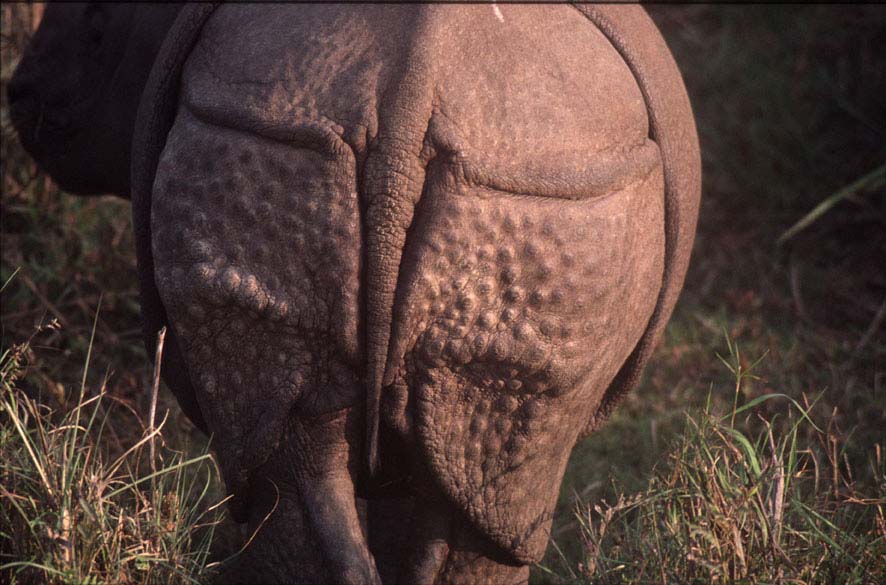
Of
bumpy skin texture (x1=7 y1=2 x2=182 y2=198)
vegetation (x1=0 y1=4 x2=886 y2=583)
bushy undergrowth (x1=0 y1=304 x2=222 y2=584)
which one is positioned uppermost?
bumpy skin texture (x1=7 y1=2 x2=182 y2=198)

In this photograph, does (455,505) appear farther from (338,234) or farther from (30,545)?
(30,545)

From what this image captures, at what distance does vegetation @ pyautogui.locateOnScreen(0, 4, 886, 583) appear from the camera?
2.03 meters

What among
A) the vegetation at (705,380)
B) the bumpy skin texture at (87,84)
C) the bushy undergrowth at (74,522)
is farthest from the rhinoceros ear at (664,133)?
the bumpy skin texture at (87,84)

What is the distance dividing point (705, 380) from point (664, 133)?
1.80 metres

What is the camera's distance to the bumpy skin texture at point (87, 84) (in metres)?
2.73

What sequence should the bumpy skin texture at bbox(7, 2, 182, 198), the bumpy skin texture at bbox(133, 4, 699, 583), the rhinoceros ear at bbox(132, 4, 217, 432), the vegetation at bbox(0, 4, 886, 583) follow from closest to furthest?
the bumpy skin texture at bbox(133, 4, 699, 583) < the vegetation at bbox(0, 4, 886, 583) < the rhinoceros ear at bbox(132, 4, 217, 432) < the bumpy skin texture at bbox(7, 2, 182, 198)

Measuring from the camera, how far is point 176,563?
6.64 feet

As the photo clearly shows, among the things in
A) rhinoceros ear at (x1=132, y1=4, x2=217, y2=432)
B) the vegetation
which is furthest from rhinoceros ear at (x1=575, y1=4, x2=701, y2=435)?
rhinoceros ear at (x1=132, y1=4, x2=217, y2=432)

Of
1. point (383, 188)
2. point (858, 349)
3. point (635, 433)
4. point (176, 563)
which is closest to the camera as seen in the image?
point (383, 188)

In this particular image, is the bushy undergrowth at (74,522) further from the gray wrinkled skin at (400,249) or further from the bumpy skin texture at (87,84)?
the bumpy skin texture at (87,84)

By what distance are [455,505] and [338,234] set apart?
628 mm

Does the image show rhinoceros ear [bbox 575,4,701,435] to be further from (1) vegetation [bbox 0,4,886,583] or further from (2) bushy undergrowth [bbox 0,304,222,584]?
(2) bushy undergrowth [bbox 0,304,222,584]

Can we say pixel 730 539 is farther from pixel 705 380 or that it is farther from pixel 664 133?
pixel 705 380

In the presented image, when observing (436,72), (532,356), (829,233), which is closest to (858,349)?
(829,233)
